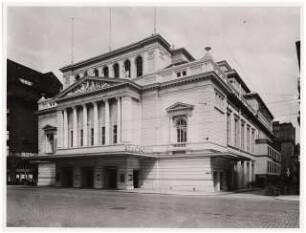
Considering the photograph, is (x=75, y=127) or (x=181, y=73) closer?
(x=181, y=73)

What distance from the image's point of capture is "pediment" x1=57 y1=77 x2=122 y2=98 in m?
37.2

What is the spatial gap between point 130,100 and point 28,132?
72.7 feet

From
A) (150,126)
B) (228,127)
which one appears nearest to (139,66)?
(150,126)

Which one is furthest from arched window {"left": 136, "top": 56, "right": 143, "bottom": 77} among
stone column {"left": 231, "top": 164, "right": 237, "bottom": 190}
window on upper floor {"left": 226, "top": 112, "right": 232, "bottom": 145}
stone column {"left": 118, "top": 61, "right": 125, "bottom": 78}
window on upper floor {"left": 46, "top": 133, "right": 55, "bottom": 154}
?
stone column {"left": 231, "top": 164, "right": 237, "bottom": 190}

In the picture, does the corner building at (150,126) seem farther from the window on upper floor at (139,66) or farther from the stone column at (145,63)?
the stone column at (145,63)

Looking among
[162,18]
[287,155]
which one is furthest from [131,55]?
[287,155]

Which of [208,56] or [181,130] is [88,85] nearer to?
[181,130]

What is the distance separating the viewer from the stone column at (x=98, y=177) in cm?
3641

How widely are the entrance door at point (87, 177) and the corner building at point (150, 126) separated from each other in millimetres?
56

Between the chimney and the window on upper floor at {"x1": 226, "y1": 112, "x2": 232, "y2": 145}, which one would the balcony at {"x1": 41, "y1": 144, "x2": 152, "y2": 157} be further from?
the chimney

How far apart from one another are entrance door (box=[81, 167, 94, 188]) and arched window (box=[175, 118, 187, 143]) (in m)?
11.1

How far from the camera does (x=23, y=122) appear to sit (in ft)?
165

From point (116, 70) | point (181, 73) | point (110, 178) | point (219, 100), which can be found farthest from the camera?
point (116, 70)

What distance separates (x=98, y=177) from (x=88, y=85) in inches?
424
